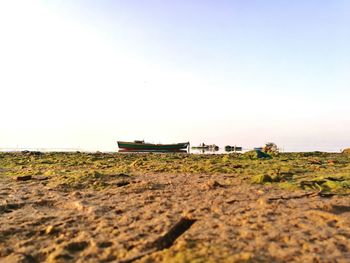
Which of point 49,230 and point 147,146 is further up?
point 147,146

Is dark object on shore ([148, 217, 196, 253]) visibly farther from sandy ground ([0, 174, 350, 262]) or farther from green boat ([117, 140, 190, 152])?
green boat ([117, 140, 190, 152])

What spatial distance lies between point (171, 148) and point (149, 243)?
2177 inches

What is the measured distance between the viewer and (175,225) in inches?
206

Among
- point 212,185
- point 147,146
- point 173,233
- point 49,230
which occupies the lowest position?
point 49,230

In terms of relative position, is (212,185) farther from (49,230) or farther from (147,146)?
(147,146)

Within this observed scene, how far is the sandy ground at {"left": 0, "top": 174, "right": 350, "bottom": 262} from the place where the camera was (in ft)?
14.1

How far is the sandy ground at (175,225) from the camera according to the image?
4.30m

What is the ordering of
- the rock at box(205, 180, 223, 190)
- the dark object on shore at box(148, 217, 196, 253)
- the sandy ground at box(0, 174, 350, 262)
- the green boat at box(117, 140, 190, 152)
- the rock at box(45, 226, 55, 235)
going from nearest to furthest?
the sandy ground at box(0, 174, 350, 262)
the dark object on shore at box(148, 217, 196, 253)
the rock at box(45, 226, 55, 235)
the rock at box(205, 180, 223, 190)
the green boat at box(117, 140, 190, 152)

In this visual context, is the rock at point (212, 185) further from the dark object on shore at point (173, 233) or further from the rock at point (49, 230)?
the rock at point (49, 230)

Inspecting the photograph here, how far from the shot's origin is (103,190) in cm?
913

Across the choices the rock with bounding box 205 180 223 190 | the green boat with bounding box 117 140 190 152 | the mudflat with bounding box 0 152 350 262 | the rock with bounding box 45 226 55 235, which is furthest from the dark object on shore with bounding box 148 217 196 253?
the green boat with bounding box 117 140 190 152

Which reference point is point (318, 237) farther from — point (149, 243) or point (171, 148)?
point (171, 148)

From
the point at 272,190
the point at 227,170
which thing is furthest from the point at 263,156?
the point at 272,190

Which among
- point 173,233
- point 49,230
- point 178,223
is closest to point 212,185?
point 178,223
